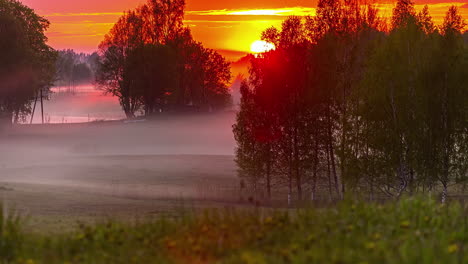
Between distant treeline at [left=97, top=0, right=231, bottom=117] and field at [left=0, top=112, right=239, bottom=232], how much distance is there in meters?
5.53

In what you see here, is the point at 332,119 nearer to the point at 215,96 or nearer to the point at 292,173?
the point at 292,173

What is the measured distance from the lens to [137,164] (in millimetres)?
65875

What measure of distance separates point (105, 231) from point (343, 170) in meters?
29.5

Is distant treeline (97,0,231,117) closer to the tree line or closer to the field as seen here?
the tree line

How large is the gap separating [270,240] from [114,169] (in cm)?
4889

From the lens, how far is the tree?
8506 cm

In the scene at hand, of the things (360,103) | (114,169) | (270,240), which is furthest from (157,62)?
(270,240)

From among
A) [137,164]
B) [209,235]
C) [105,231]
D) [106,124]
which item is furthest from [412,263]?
[106,124]

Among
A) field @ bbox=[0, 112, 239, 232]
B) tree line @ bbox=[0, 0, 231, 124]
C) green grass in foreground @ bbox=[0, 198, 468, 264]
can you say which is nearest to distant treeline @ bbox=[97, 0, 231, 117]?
tree line @ bbox=[0, 0, 231, 124]

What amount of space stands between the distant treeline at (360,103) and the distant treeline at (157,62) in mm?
54080

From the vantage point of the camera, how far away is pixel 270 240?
43.6 feet

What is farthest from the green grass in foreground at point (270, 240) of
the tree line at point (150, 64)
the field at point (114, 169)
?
the tree line at point (150, 64)

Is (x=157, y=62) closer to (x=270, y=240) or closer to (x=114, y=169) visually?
(x=114, y=169)

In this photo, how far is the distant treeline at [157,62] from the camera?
346 ft
